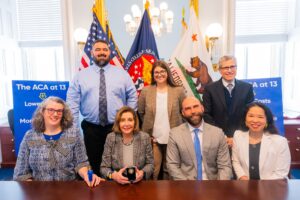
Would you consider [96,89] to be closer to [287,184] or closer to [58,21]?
[287,184]

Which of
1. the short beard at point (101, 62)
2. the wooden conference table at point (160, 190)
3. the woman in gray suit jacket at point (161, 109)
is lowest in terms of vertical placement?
the wooden conference table at point (160, 190)

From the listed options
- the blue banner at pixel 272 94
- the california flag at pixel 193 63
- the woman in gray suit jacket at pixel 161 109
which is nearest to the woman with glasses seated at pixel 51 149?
the woman in gray suit jacket at pixel 161 109

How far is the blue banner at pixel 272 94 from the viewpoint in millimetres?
2846

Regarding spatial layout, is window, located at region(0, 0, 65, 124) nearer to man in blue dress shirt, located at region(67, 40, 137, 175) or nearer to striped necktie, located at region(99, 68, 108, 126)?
man in blue dress shirt, located at region(67, 40, 137, 175)

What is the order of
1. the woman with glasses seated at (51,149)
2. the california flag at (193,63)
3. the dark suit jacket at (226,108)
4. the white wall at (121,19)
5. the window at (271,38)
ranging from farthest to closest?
the window at (271,38) < the white wall at (121,19) < the california flag at (193,63) < the dark suit jacket at (226,108) < the woman with glasses seated at (51,149)

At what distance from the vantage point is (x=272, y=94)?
2.86 meters

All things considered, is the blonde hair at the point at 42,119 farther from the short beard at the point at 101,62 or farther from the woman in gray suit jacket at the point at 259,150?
the woman in gray suit jacket at the point at 259,150

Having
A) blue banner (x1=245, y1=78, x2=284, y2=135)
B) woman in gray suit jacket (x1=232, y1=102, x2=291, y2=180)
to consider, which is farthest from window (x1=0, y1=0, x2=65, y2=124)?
woman in gray suit jacket (x1=232, y1=102, x2=291, y2=180)

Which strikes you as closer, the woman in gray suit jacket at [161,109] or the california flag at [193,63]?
the woman in gray suit jacket at [161,109]

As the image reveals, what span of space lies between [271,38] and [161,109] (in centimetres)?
301

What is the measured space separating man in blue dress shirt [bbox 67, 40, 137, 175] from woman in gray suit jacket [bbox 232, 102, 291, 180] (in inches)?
41.1

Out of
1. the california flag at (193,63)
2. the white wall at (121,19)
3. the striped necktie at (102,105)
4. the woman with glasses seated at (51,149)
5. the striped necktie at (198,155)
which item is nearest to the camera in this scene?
the woman with glasses seated at (51,149)

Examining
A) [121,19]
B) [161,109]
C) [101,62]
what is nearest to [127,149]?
[161,109]

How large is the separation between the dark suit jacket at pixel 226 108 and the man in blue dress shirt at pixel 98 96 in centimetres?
74
